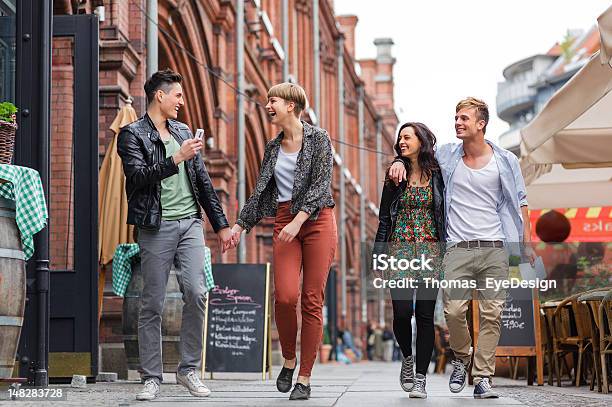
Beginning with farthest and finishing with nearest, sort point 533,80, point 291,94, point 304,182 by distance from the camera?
point 533,80 < point 291,94 < point 304,182

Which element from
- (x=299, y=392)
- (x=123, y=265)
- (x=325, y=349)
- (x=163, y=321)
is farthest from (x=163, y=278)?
(x=325, y=349)

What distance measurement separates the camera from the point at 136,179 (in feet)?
20.4

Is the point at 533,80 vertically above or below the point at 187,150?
above

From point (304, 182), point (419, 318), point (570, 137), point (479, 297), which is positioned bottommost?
point (419, 318)

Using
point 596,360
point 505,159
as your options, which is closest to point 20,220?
point 505,159

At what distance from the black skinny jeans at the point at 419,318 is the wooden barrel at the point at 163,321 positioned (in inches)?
118

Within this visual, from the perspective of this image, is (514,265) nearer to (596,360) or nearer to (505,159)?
(505,159)

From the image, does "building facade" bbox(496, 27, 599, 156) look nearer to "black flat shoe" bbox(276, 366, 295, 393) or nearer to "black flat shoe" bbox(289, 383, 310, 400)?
"black flat shoe" bbox(276, 366, 295, 393)

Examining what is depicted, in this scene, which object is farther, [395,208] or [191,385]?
[395,208]

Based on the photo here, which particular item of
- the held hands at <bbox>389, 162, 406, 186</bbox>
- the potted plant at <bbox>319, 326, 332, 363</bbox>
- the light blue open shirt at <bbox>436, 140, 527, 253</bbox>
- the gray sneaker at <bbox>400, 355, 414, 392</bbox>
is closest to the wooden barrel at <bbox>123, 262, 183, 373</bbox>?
the gray sneaker at <bbox>400, 355, 414, 392</bbox>

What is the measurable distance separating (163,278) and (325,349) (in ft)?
71.7

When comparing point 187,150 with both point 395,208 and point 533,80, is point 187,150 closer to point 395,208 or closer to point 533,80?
point 395,208

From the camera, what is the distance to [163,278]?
6.34m

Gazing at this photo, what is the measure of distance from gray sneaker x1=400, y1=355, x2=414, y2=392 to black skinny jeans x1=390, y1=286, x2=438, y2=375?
0.14 ft
